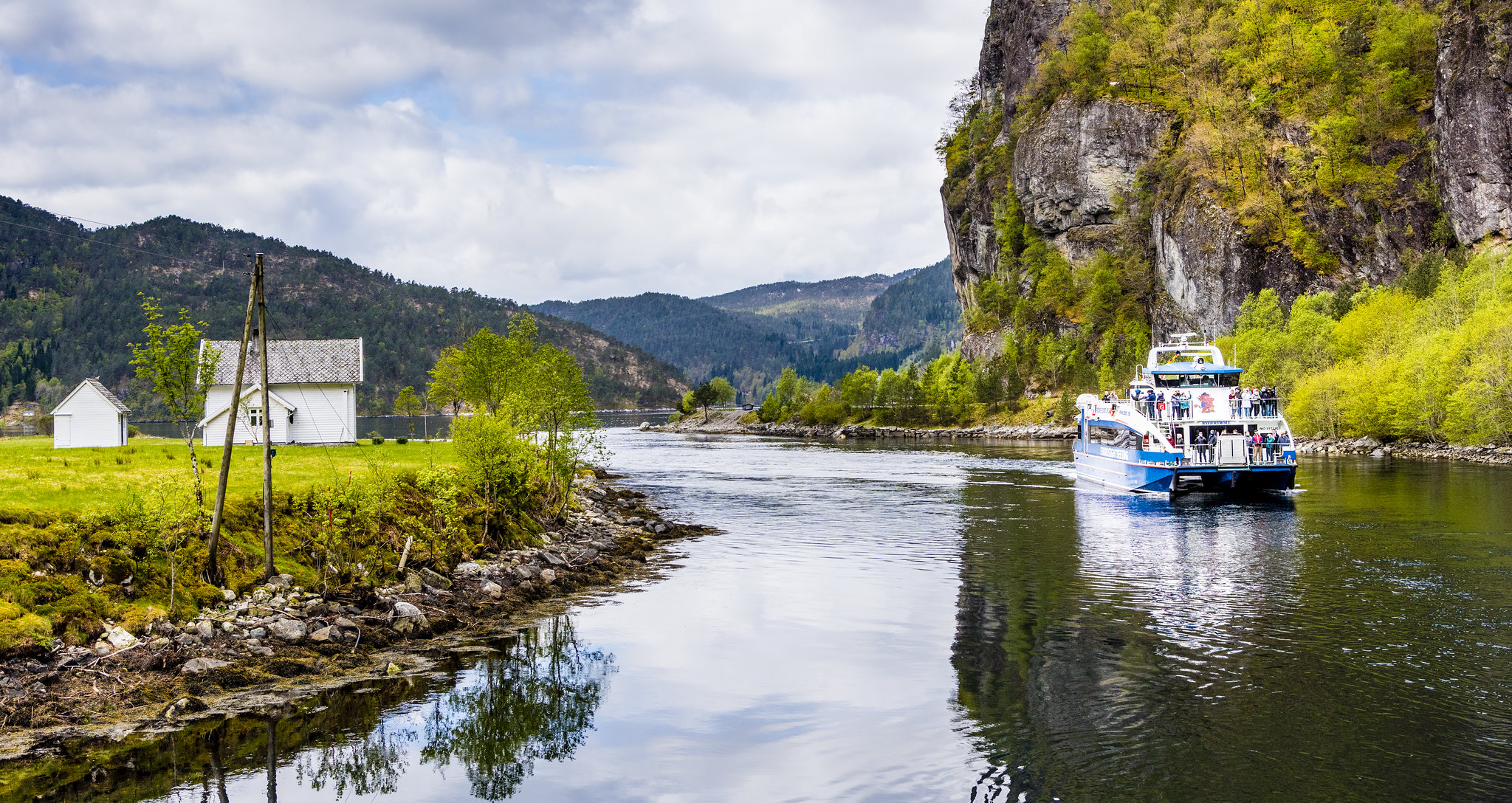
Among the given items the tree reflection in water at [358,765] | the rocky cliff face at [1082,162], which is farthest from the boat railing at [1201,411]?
the rocky cliff face at [1082,162]

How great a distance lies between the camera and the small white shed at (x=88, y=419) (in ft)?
184

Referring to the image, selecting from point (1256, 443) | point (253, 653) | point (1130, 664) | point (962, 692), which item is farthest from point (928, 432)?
point (253, 653)

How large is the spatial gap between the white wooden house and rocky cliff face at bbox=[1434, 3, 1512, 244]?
112m

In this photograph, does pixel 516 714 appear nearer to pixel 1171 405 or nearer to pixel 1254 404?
pixel 1171 405

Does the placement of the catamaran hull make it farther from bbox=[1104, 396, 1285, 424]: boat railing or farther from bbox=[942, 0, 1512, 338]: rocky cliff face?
bbox=[942, 0, 1512, 338]: rocky cliff face

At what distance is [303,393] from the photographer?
66062mm

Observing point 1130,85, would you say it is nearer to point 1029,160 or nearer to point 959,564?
point 1029,160

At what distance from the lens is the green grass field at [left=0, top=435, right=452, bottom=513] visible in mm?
25891

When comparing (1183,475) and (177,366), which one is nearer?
(177,366)

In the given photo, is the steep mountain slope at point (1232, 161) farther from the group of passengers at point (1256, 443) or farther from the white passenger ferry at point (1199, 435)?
the group of passengers at point (1256, 443)

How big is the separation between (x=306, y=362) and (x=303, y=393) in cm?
247

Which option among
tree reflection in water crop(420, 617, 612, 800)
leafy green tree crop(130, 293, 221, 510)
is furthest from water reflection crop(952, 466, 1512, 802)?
leafy green tree crop(130, 293, 221, 510)

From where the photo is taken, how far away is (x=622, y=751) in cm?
1808

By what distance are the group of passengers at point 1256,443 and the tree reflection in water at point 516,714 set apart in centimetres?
4315
